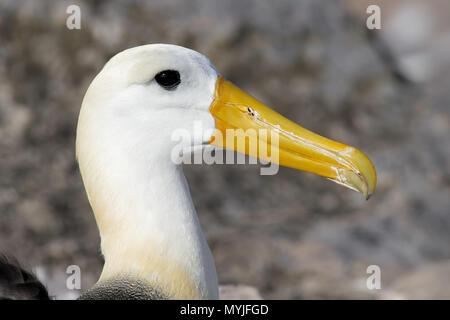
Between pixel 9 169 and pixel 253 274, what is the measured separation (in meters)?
2.60

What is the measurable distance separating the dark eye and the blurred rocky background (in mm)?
2464

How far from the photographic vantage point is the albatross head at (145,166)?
209cm

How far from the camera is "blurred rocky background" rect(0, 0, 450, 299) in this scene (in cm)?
468

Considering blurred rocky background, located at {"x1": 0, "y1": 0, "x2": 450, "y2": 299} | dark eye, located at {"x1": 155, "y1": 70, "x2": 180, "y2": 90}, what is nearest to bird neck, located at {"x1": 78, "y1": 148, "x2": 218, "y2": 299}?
dark eye, located at {"x1": 155, "y1": 70, "x2": 180, "y2": 90}

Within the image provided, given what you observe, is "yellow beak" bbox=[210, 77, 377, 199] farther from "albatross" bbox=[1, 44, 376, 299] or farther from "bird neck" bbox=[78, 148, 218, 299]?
"bird neck" bbox=[78, 148, 218, 299]

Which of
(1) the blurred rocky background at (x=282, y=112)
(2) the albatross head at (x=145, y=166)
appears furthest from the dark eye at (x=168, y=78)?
(1) the blurred rocky background at (x=282, y=112)

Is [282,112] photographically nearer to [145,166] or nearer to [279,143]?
[279,143]

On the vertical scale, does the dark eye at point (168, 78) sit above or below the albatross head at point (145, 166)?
above

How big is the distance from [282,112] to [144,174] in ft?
13.6

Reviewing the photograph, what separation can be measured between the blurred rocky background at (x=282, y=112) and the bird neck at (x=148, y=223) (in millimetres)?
2217

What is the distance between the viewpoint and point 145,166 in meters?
2.09

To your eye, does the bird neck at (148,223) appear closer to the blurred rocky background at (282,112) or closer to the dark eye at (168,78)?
the dark eye at (168,78)
